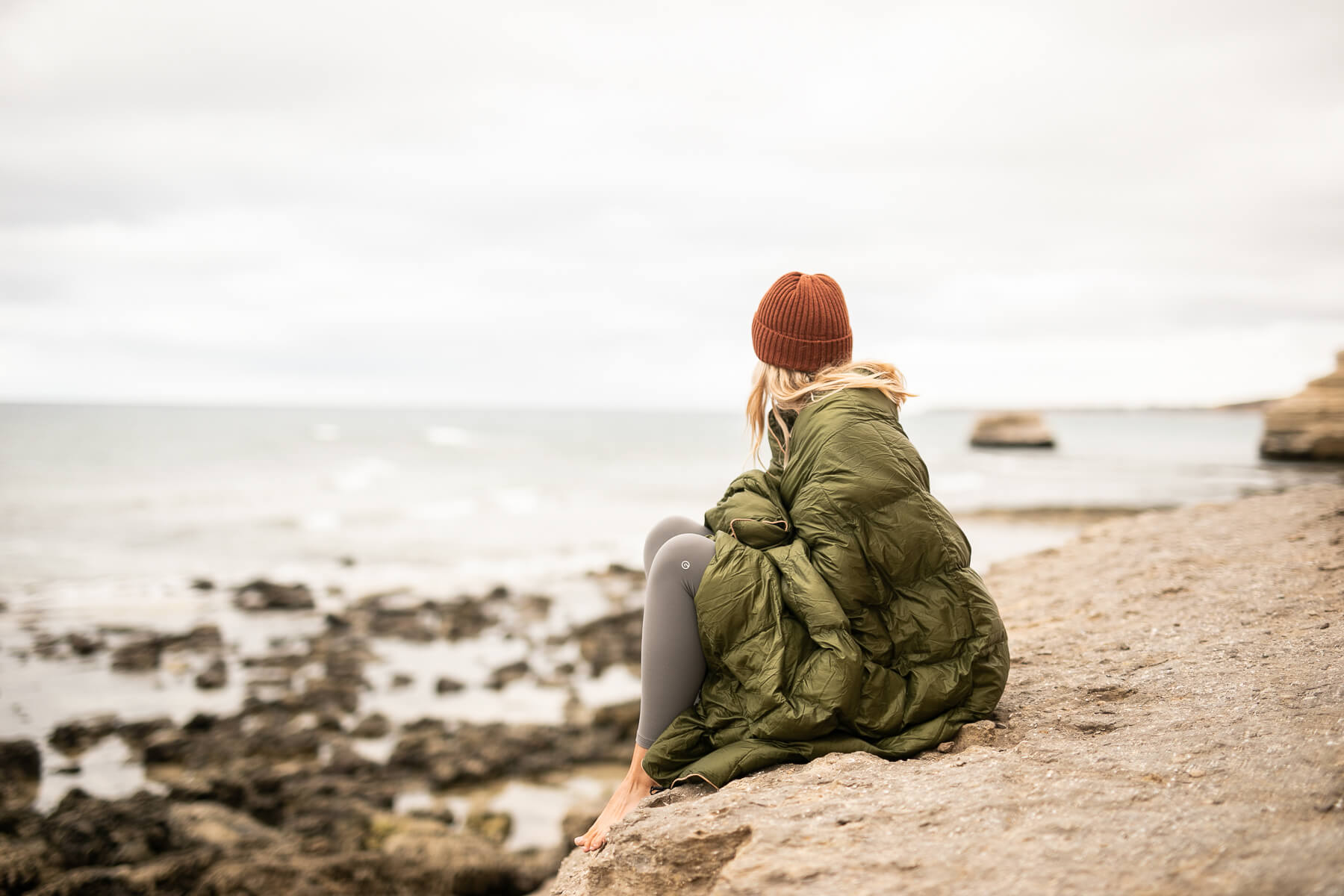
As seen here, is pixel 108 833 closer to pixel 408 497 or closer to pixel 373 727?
pixel 373 727

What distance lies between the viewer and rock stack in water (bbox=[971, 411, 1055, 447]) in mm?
48781

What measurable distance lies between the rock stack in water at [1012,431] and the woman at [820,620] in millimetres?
50867

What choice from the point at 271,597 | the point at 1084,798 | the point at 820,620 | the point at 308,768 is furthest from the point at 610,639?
the point at 1084,798

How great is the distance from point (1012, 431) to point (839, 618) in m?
52.2

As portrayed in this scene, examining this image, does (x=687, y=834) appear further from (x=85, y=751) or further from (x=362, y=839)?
(x=85, y=751)

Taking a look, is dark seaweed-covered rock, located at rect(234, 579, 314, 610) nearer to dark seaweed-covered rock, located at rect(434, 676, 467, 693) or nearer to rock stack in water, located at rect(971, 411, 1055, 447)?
dark seaweed-covered rock, located at rect(434, 676, 467, 693)

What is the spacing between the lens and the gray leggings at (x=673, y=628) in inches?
104

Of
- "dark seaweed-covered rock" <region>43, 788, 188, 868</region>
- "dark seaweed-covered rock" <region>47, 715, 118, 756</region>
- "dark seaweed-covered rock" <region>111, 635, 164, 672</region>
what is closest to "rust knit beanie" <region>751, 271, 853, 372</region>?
"dark seaweed-covered rock" <region>43, 788, 188, 868</region>

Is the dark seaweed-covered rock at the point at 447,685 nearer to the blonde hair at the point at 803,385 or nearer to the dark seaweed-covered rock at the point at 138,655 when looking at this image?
the dark seaweed-covered rock at the point at 138,655

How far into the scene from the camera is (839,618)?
2.47m

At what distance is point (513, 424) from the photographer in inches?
3228

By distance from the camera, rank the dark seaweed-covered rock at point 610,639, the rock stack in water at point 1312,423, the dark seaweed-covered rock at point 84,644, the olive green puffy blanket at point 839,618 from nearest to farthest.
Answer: the olive green puffy blanket at point 839,618, the dark seaweed-covered rock at point 610,639, the dark seaweed-covered rock at point 84,644, the rock stack in water at point 1312,423

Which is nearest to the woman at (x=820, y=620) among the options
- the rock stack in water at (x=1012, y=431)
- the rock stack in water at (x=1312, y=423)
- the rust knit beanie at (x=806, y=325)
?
the rust knit beanie at (x=806, y=325)

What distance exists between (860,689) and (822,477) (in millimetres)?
708
